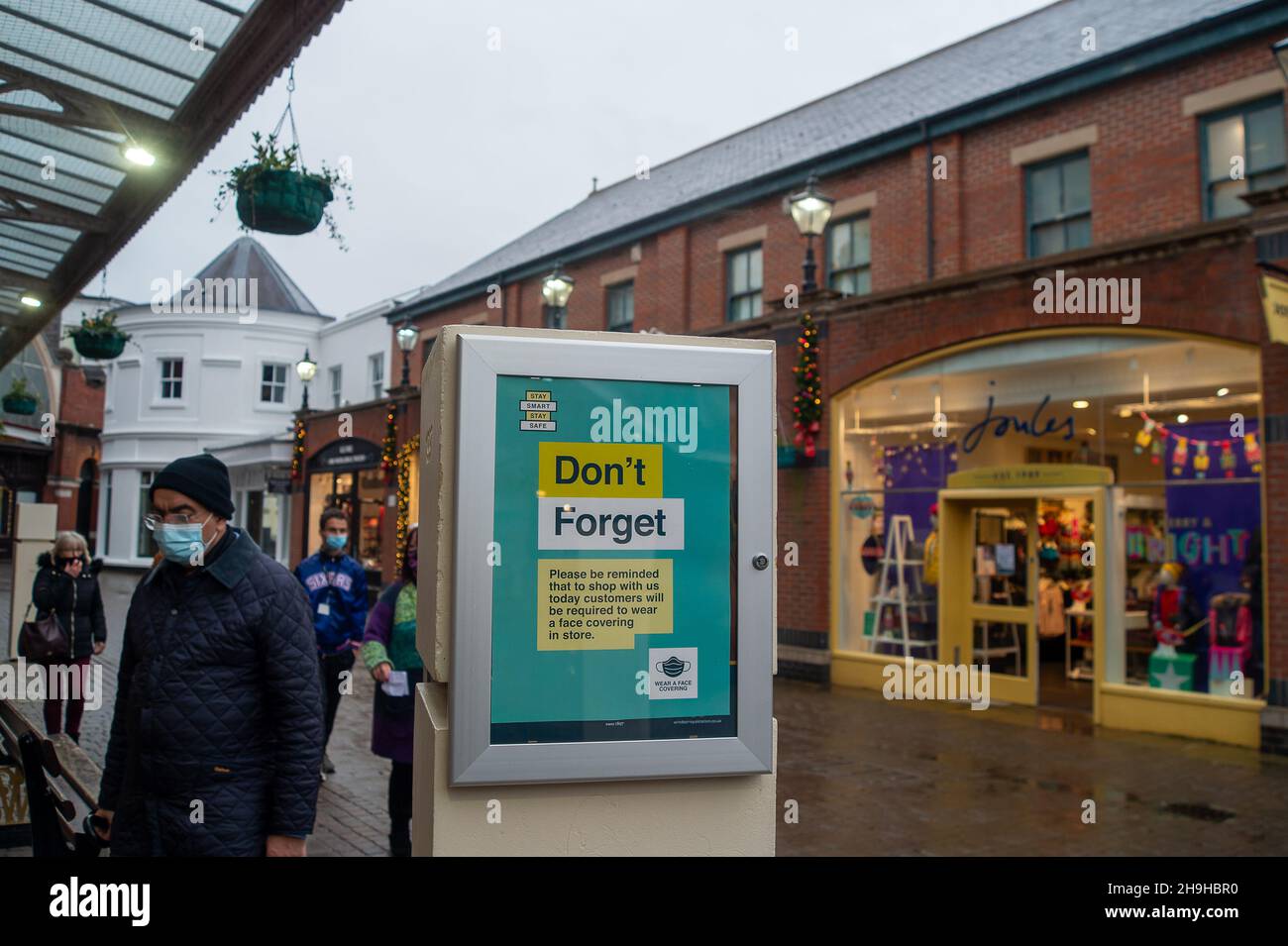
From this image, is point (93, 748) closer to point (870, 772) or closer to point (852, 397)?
point (870, 772)

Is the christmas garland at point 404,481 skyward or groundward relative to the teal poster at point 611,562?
skyward

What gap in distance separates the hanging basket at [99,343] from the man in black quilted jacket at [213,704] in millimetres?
8636

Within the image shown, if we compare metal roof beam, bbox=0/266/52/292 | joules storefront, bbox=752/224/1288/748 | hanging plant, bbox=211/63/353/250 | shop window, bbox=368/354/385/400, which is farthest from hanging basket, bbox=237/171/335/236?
shop window, bbox=368/354/385/400

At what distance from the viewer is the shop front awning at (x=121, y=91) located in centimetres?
555

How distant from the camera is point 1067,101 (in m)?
14.2

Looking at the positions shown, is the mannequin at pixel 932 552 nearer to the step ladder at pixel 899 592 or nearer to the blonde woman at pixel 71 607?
the step ladder at pixel 899 592

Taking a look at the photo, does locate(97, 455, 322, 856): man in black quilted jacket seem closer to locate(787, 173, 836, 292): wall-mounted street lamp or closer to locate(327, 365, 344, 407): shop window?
locate(787, 173, 836, 292): wall-mounted street lamp

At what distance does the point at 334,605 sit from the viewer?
741 centimetres

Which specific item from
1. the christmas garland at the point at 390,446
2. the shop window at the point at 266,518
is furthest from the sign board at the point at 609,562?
the shop window at the point at 266,518

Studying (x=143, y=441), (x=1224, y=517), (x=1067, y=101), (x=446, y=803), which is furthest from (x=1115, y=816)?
(x=143, y=441)

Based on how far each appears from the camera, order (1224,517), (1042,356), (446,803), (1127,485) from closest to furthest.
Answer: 1. (446,803)
2. (1224,517)
3. (1127,485)
4. (1042,356)

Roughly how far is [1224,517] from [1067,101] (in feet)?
22.5

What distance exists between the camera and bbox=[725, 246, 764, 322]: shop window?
18484 millimetres

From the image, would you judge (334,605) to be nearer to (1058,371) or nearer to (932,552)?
(932,552)
